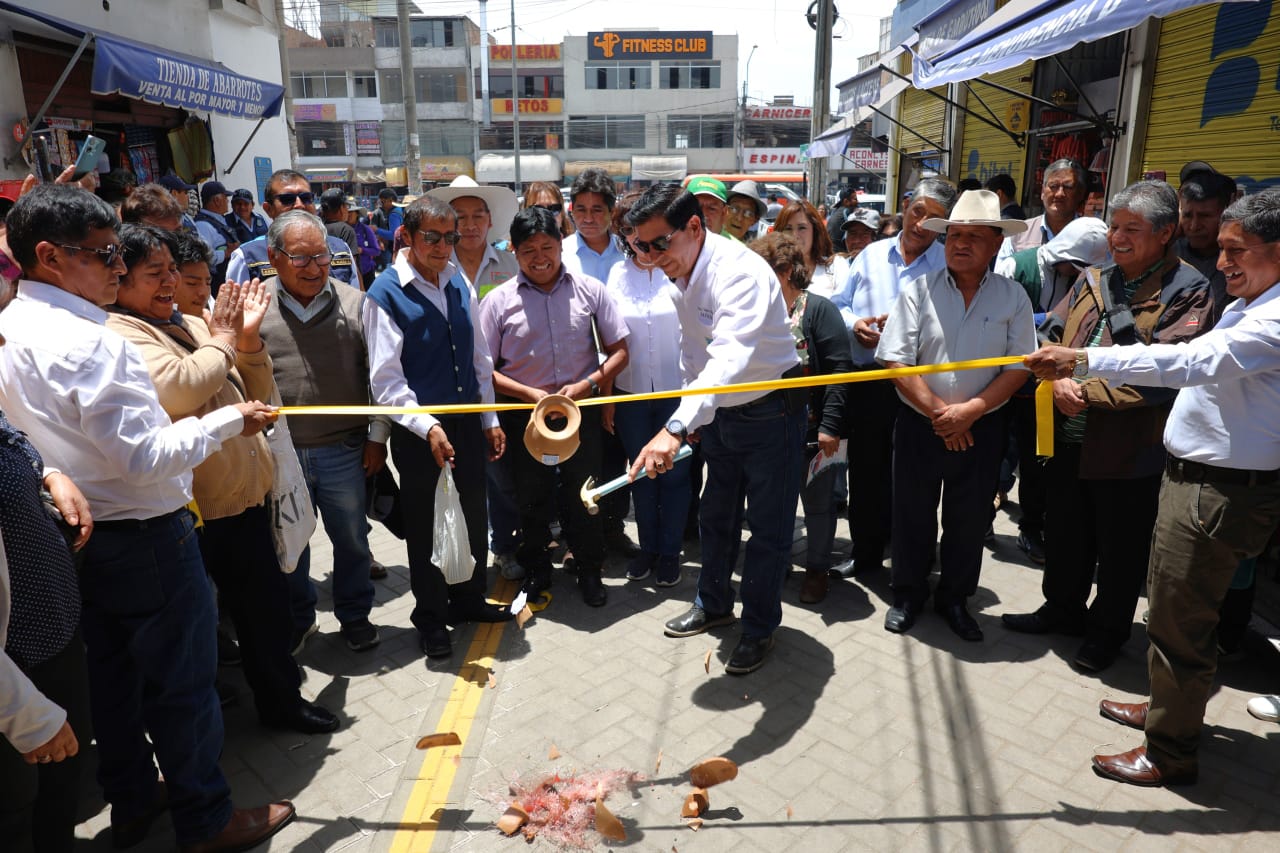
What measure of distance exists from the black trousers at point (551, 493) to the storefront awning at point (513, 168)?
1974 inches

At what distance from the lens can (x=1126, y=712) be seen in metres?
3.68

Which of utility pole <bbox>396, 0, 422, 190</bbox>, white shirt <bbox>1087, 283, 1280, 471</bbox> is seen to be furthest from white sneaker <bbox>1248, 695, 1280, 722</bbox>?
utility pole <bbox>396, 0, 422, 190</bbox>

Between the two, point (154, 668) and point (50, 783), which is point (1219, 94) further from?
point (50, 783)

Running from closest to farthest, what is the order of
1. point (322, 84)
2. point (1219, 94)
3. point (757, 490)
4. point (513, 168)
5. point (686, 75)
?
point (757, 490) → point (1219, 94) → point (513, 168) → point (322, 84) → point (686, 75)

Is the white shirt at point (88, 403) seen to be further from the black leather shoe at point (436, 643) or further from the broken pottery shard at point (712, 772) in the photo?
the broken pottery shard at point (712, 772)

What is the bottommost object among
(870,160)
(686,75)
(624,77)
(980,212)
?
(980,212)

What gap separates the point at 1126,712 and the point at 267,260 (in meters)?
5.26

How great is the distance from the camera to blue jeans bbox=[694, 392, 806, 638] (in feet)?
13.1

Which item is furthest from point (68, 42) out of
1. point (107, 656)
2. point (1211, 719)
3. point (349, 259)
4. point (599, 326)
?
point (1211, 719)

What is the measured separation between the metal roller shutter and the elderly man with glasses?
20.8 feet

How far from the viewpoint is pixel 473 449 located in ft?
14.7

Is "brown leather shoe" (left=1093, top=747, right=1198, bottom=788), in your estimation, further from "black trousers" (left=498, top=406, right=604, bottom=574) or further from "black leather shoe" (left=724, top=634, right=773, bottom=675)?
"black trousers" (left=498, top=406, right=604, bottom=574)

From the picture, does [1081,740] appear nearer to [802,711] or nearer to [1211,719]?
[1211,719]

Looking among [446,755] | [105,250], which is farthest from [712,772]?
[105,250]
